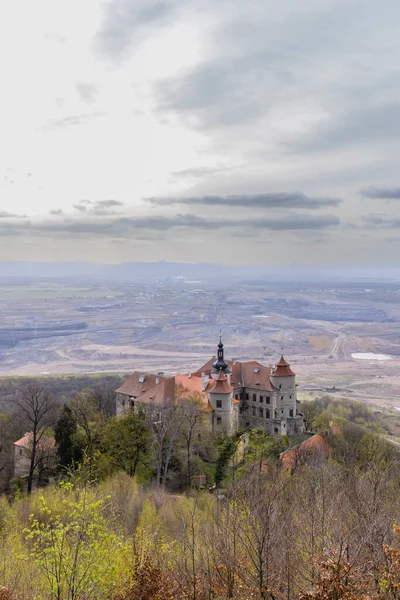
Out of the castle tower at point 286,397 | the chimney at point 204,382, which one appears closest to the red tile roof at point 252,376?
the castle tower at point 286,397

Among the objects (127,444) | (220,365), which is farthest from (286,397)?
(127,444)

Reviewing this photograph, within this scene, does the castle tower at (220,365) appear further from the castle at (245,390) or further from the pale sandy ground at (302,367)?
the pale sandy ground at (302,367)

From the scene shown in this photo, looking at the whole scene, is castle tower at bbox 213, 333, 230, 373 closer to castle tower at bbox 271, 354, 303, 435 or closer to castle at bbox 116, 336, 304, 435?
castle at bbox 116, 336, 304, 435

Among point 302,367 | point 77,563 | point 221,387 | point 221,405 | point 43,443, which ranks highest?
point 77,563

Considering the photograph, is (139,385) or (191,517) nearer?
(191,517)

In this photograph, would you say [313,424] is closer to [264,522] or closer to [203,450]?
[203,450]

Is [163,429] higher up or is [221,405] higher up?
[163,429]

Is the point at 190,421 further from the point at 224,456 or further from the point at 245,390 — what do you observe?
the point at 245,390

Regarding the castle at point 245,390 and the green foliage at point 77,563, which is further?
the castle at point 245,390
